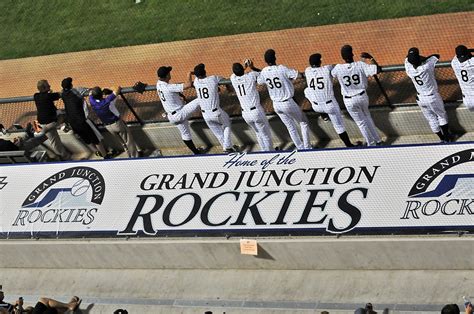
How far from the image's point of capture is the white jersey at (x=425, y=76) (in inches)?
489

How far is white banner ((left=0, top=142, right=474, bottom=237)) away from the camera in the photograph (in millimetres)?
11469

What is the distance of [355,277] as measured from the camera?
37.9 feet

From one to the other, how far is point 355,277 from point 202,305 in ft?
6.64

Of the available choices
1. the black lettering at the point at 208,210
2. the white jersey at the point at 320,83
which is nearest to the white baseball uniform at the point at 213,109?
the white jersey at the point at 320,83

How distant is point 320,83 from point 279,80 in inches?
23.1

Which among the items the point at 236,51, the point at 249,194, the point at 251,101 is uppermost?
the point at 236,51

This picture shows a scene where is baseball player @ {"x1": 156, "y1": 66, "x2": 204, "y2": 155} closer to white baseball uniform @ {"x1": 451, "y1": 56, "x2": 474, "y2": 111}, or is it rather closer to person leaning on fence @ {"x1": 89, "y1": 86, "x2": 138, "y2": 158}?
person leaning on fence @ {"x1": 89, "y1": 86, "x2": 138, "y2": 158}

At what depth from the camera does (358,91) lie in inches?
508

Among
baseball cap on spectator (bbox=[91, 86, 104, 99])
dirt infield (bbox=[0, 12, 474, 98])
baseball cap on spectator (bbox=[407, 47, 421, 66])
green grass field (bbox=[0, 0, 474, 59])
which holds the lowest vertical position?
baseball cap on spectator (bbox=[91, 86, 104, 99])

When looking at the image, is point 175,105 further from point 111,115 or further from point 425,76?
point 425,76

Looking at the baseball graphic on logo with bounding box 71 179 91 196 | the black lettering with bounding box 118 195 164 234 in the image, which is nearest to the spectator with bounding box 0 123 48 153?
the baseball graphic on logo with bounding box 71 179 91 196

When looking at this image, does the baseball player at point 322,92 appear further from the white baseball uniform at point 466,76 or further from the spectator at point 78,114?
the spectator at point 78,114

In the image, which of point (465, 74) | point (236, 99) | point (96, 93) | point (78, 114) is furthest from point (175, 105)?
point (465, 74)

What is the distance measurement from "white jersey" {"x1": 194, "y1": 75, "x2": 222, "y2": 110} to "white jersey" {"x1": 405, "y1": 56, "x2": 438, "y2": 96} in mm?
2816
